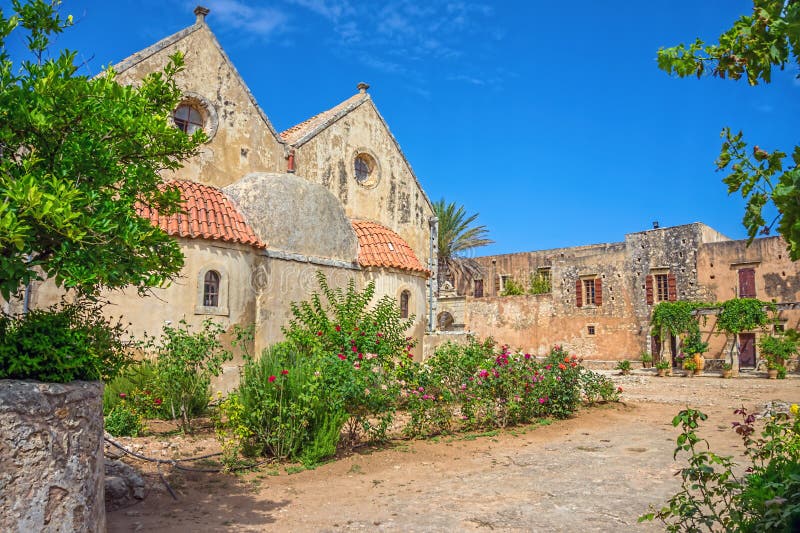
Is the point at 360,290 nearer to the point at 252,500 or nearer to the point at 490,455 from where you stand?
the point at 490,455

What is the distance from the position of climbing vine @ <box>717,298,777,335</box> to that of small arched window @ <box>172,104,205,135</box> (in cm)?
2418

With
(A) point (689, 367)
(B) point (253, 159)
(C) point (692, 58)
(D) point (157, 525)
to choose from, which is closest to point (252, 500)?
(D) point (157, 525)

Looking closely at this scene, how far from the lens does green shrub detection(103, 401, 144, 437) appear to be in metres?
8.36

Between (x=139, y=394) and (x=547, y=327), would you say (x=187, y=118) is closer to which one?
(x=139, y=394)

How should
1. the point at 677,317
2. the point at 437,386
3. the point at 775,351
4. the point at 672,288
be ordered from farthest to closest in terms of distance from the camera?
1. the point at 672,288
2. the point at 677,317
3. the point at 775,351
4. the point at 437,386

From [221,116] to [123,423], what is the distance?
726cm

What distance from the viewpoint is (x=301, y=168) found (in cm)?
1418

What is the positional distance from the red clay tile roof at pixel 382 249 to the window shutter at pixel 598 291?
1876cm

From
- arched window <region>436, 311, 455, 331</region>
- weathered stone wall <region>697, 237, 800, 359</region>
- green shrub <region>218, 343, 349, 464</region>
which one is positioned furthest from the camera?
arched window <region>436, 311, 455, 331</region>

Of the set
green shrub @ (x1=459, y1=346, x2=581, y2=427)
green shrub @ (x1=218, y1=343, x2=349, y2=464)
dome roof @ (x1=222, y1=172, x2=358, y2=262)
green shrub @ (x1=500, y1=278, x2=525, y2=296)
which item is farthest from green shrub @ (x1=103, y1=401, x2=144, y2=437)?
green shrub @ (x1=500, y1=278, x2=525, y2=296)

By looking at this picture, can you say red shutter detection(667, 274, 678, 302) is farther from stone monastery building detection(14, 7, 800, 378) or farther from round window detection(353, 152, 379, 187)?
round window detection(353, 152, 379, 187)

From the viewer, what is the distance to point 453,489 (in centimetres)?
659

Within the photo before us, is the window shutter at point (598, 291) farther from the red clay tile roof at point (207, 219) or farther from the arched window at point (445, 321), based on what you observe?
the red clay tile roof at point (207, 219)

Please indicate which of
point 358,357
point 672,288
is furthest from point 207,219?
point 672,288
